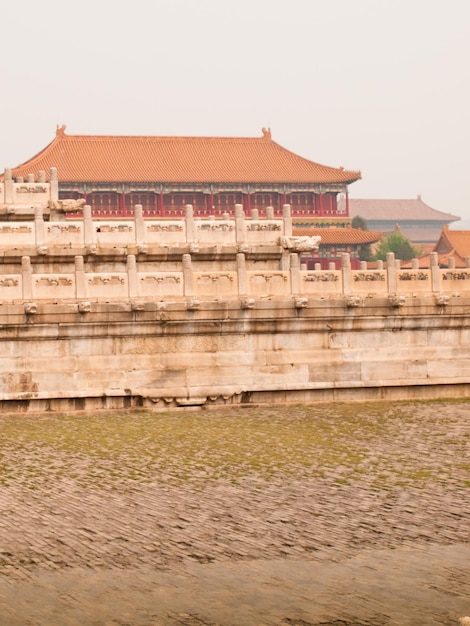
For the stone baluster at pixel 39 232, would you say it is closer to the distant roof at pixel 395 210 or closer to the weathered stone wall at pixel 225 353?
the weathered stone wall at pixel 225 353

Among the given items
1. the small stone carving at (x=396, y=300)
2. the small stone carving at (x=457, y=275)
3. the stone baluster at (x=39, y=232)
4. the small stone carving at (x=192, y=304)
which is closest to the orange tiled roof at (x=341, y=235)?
the stone baluster at (x=39, y=232)

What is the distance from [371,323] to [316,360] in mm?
1364

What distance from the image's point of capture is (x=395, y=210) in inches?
5295

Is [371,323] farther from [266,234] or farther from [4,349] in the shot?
[4,349]

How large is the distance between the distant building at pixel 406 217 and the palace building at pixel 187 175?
194 ft

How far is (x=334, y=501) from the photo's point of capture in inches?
488

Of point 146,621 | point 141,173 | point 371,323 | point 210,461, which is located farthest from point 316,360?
point 141,173

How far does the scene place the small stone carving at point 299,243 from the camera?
24828 millimetres

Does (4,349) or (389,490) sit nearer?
(389,490)

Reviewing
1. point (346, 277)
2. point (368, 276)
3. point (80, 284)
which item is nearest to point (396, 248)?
point (368, 276)

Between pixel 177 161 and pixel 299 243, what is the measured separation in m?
46.2

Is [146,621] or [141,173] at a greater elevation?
[141,173]

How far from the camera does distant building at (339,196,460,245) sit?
430 feet

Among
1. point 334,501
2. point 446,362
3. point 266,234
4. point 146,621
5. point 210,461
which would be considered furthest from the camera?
point 266,234
